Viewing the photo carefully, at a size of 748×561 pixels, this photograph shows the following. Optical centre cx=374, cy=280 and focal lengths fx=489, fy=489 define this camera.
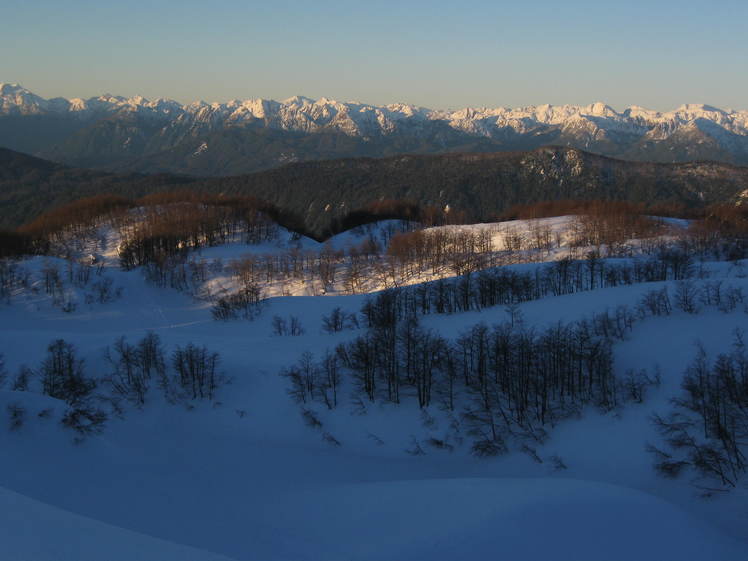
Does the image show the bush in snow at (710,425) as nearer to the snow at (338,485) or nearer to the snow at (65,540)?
the snow at (338,485)

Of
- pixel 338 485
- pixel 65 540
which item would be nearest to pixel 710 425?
pixel 338 485

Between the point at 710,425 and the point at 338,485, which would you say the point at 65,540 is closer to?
the point at 338,485

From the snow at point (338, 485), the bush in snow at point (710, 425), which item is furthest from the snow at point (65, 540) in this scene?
the bush in snow at point (710, 425)

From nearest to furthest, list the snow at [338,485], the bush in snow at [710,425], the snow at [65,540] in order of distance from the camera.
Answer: the snow at [65,540] → the snow at [338,485] → the bush in snow at [710,425]

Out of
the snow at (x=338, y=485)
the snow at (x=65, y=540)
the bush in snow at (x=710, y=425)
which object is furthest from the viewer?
the bush in snow at (x=710, y=425)

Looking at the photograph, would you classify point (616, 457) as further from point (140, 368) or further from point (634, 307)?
point (140, 368)

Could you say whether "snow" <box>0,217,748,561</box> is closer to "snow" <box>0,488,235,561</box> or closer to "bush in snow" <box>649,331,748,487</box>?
"snow" <box>0,488,235,561</box>

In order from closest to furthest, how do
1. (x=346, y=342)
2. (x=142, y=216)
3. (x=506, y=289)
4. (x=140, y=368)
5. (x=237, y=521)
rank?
(x=237, y=521), (x=140, y=368), (x=346, y=342), (x=506, y=289), (x=142, y=216)

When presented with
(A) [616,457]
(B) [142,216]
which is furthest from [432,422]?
(B) [142,216]

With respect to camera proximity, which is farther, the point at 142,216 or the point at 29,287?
the point at 142,216
